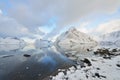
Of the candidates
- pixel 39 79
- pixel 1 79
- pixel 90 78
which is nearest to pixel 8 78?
pixel 1 79

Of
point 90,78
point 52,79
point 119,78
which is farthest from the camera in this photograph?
point 52,79

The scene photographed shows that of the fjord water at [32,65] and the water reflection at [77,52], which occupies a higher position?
the water reflection at [77,52]

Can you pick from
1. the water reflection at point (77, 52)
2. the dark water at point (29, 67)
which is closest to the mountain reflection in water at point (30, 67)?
the dark water at point (29, 67)

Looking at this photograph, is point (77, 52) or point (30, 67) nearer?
point (30, 67)

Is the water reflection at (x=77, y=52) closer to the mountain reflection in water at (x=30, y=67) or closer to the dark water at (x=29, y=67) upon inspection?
the mountain reflection in water at (x=30, y=67)

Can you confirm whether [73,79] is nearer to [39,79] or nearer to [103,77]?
[103,77]

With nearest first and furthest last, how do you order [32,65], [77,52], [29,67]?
[29,67]
[32,65]
[77,52]

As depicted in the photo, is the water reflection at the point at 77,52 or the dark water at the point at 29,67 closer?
the dark water at the point at 29,67

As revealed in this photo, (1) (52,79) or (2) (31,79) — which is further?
(2) (31,79)

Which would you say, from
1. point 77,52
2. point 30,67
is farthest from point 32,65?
point 77,52

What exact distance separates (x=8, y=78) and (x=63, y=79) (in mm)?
8383

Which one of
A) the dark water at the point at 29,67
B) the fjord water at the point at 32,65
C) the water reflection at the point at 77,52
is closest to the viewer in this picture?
the dark water at the point at 29,67

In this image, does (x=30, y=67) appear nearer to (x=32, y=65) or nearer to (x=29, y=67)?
(x=29, y=67)

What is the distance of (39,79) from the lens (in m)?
18.0
